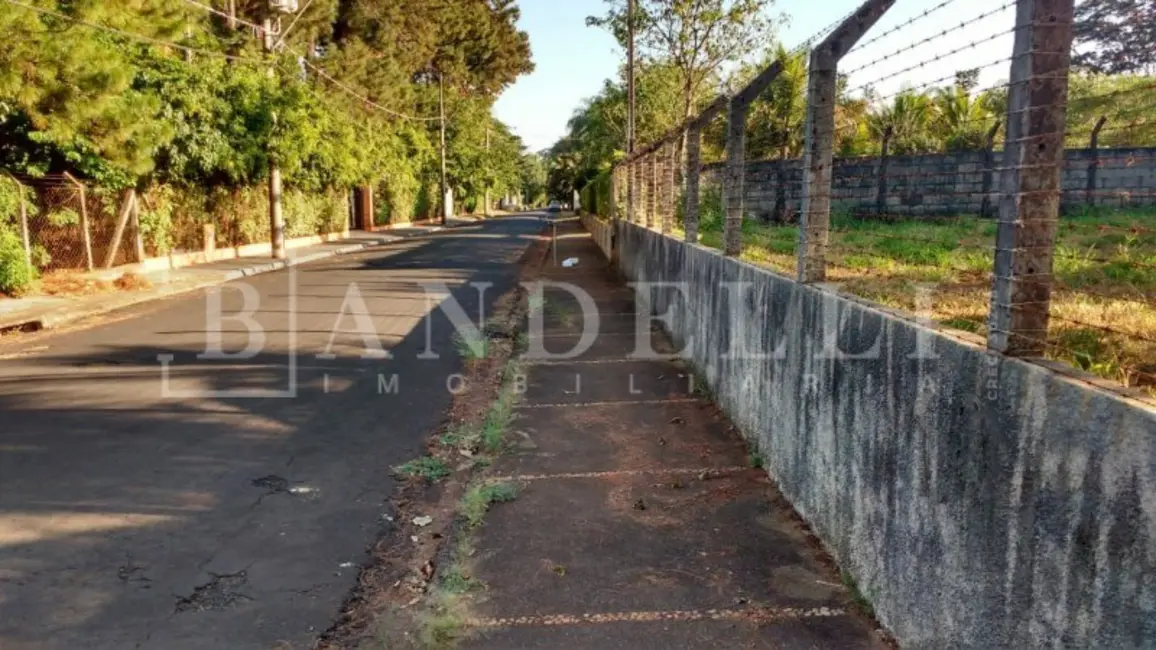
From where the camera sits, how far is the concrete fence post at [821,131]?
4168 mm

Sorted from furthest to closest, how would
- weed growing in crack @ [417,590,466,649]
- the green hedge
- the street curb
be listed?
the green hedge → the street curb → weed growing in crack @ [417,590,466,649]

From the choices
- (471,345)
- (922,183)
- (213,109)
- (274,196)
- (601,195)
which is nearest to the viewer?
(471,345)

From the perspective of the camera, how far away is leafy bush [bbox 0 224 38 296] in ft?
41.7

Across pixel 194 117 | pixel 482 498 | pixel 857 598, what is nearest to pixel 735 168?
pixel 482 498

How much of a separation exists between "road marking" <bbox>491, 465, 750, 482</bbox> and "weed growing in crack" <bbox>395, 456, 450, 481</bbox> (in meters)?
0.48

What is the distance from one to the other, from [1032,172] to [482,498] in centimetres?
362

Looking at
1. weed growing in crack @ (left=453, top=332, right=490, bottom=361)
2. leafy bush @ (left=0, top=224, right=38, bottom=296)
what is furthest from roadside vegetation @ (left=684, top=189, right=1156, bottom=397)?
leafy bush @ (left=0, top=224, right=38, bottom=296)

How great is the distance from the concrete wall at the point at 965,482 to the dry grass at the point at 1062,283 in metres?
0.27

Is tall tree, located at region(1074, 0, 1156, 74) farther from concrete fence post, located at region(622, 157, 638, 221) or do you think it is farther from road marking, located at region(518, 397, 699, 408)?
concrete fence post, located at region(622, 157, 638, 221)

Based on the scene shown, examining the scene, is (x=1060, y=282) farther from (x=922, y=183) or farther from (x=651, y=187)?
(x=651, y=187)

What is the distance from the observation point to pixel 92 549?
4.15 metres

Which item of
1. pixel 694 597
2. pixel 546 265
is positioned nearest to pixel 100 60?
pixel 546 265

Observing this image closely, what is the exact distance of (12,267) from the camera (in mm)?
12766

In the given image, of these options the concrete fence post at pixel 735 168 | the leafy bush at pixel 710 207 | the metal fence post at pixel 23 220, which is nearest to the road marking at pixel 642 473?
the concrete fence post at pixel 735 168
